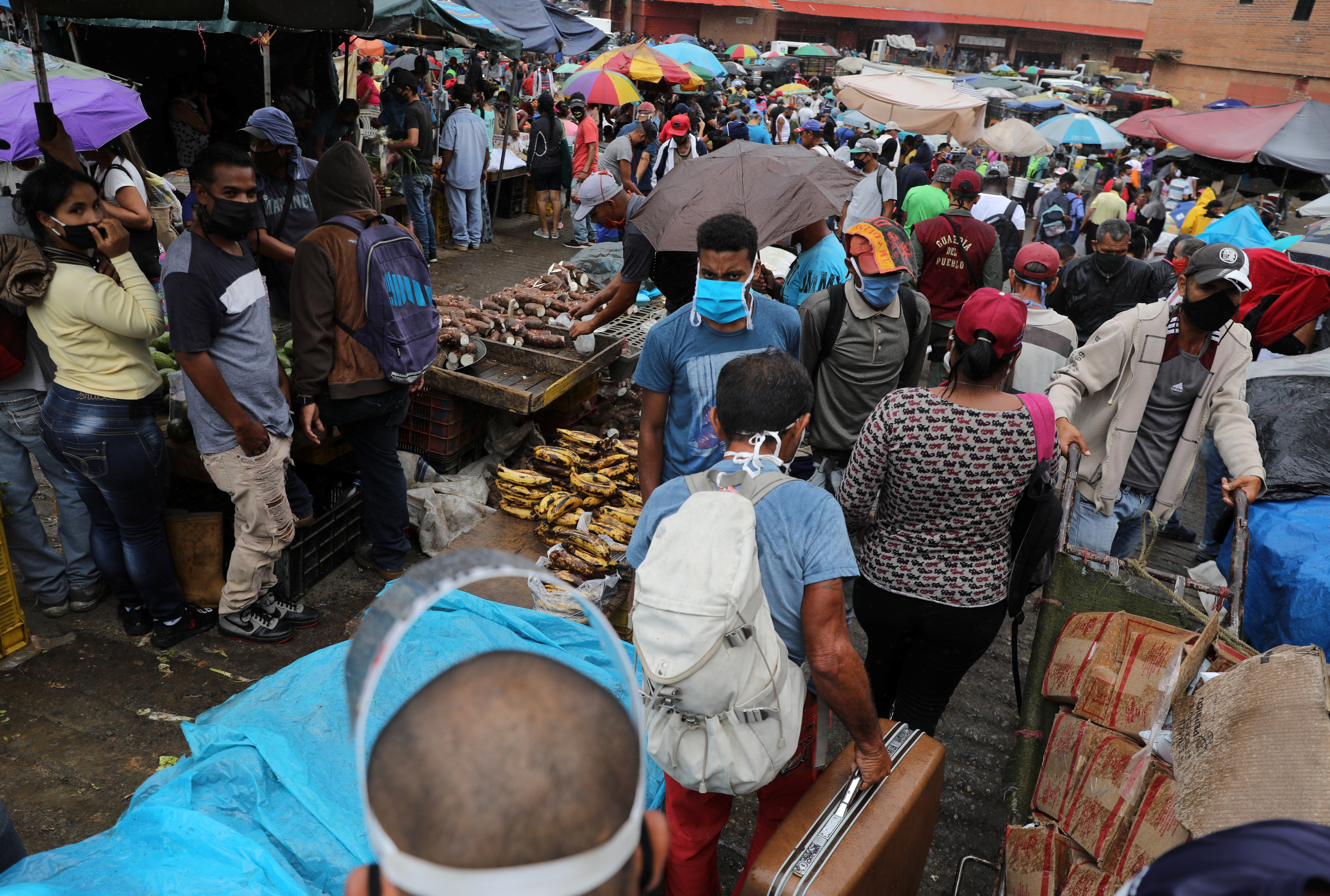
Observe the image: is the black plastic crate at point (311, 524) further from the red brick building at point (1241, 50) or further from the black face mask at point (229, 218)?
the red brick building at point (1241, 50)

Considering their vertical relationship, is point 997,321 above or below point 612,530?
above

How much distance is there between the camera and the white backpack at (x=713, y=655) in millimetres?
1769

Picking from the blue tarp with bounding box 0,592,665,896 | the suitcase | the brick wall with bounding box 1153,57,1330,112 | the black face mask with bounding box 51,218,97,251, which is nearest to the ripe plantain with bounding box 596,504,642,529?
the blue tarp with bounding box 0,592,665,896

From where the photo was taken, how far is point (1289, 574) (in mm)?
3379

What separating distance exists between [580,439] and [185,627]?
2.45 metres

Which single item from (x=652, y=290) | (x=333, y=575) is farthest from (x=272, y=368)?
(x=652, y=290)

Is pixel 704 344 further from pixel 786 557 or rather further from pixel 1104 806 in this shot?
pixel 1104 806

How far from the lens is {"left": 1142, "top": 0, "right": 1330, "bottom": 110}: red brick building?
28125 mm

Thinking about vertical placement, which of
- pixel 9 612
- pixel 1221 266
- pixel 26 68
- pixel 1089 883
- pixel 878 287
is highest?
pixel 26 68

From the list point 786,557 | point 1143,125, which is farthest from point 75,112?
point 1143,125

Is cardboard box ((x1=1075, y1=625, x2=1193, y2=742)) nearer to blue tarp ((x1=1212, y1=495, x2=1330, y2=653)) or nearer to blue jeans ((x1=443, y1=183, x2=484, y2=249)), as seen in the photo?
blue tarp ((x1=1212, y1=495, x2=1330, y2=653))

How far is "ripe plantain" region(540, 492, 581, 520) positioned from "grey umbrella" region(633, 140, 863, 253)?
1.48 m

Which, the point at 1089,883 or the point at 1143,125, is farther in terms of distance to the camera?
the point at 1143,125

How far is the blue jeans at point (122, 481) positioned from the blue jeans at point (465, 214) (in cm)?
770
